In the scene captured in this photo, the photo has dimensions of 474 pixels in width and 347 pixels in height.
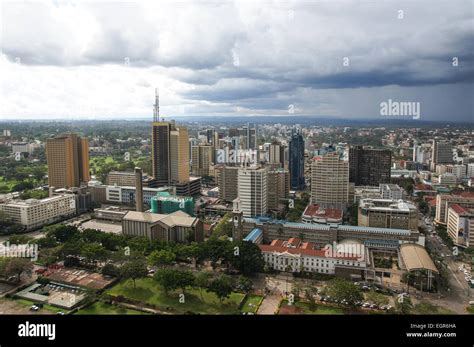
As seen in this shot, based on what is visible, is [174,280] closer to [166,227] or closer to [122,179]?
[166,227]

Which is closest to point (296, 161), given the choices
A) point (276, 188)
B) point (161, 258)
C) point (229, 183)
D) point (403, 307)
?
point (229, 183)

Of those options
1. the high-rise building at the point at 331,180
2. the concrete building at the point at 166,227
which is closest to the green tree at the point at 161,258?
the concrete building at the point at 166,227

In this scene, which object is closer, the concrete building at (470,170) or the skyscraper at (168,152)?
the skyscraper at (168,152)

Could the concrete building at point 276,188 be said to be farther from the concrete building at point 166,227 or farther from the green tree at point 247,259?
the green tree at point 247,259

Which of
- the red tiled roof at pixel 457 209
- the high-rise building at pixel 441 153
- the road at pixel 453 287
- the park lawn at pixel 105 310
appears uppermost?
the high-rise building at pixel 441 153

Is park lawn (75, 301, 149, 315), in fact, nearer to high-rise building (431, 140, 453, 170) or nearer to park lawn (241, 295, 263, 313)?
park lawn (241, 295, 263, 313)

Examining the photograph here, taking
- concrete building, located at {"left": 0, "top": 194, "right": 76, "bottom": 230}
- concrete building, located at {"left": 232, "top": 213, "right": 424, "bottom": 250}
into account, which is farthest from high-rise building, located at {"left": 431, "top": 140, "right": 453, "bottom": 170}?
concrete building, located at {"left": 0, "top": 194, "right": 76, "bottom": 230}
